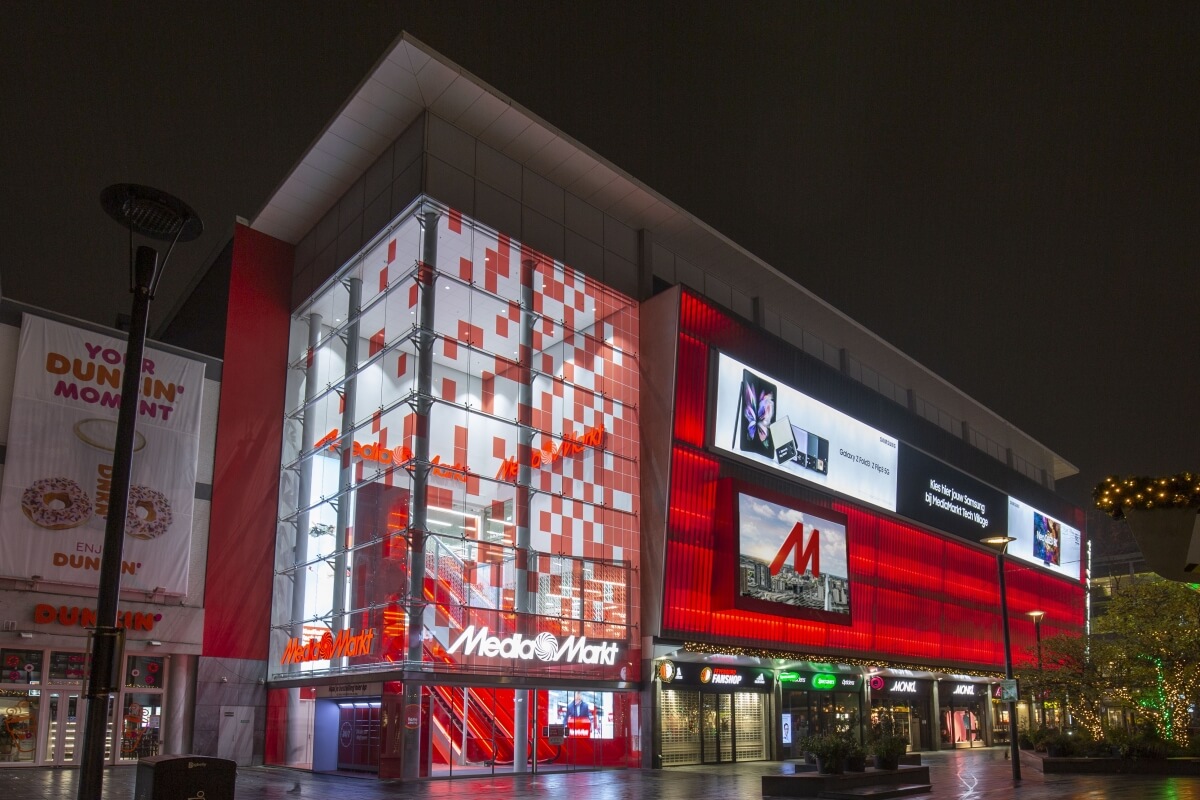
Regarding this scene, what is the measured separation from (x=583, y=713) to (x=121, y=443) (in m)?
22.4

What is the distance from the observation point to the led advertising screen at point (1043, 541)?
58.1 metres

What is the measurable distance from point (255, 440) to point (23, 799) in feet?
51.8

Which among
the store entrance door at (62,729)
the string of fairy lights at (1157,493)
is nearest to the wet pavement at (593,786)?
the store entrance door at (62,729)

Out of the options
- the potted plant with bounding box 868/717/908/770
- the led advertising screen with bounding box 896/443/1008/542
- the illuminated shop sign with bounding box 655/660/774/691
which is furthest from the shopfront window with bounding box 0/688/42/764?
the led advertising screen with bounding box 896/443/1008/542

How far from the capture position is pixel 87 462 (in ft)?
95.0

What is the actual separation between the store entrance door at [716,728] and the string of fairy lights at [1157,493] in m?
28.8

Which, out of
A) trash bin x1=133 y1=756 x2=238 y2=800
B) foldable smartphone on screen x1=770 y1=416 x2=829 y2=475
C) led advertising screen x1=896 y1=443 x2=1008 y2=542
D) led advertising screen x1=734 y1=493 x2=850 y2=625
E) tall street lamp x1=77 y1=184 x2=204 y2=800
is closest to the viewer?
tall street lamp x1=77 y1=184 x2=204 y2=800

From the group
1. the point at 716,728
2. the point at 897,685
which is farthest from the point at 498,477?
the point at 897,685

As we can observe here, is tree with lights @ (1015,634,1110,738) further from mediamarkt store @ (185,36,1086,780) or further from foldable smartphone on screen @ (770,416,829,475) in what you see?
foldable smartphone on screen @ (770,416,829,475)

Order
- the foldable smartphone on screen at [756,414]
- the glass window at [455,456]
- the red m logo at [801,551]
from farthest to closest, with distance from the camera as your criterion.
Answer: the foldable smartphone on screen at [756,414], the red m logo at [801,551], the glass window at [455,456]

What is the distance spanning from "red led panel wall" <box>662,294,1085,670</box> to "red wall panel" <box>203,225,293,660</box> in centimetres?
1344

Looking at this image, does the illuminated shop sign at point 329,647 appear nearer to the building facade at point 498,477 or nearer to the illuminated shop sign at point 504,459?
the building facade at point 498,477

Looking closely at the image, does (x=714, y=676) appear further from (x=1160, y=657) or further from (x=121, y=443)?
(x=121, y=443)

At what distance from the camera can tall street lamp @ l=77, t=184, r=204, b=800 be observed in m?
9.58
